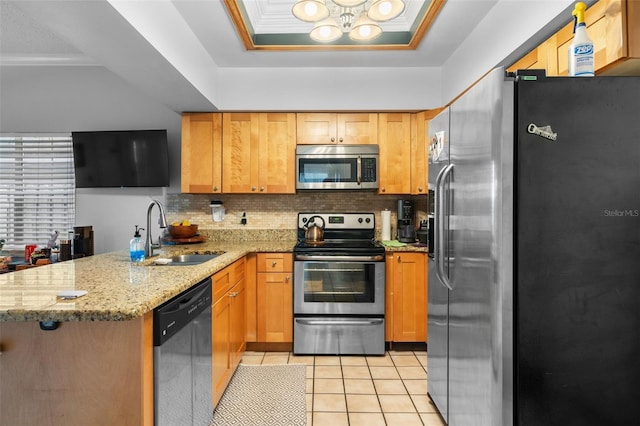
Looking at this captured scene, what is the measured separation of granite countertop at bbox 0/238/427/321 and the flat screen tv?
4.46ft

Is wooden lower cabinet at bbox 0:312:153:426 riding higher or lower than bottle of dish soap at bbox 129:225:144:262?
lower

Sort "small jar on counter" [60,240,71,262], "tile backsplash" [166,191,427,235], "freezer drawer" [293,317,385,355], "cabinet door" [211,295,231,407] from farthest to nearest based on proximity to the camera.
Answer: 1. "tile backsplash" [166,191,427,235]
2. "small jar on counter" [60,240,71,262]
3. "freezer drawer" [293,317,385,355]
4. "cabinet door" [211,295,231,407]

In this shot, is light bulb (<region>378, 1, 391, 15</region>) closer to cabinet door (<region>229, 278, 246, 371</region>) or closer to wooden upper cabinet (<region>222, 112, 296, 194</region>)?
wooden upper cabinet (<region>222, 112, 296, 194</region>)

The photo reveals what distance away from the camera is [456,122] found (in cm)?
187

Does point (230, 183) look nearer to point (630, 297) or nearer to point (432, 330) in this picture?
point (432, 330)

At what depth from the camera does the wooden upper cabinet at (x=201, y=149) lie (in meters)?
3.64

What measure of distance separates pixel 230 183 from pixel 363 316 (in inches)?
70.2

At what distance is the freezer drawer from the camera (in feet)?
10.8

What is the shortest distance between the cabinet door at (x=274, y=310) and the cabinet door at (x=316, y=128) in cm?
131

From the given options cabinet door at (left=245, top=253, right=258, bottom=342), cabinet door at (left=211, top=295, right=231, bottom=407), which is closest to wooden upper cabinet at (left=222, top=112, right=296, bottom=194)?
cabinet door at (left=245, top=253, right=258, bottom=342)

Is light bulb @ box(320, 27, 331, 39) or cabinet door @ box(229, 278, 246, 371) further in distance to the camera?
cabinet door @ box(229, 278, 246, 371)

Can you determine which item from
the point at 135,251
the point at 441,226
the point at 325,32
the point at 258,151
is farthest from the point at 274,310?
the point at 325,32

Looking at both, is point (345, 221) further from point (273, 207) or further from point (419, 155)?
point (419, 155)

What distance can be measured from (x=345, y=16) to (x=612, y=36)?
1.45 meters
